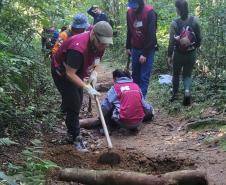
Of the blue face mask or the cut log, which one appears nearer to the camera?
the cut log

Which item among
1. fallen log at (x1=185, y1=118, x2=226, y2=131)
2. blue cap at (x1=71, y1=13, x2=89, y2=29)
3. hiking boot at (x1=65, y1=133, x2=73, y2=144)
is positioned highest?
blue cap at (x1=71, y1=13, x2=89, y2=29)

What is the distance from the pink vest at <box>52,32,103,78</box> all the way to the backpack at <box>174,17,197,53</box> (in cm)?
250

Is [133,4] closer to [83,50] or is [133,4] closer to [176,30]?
[176,30]

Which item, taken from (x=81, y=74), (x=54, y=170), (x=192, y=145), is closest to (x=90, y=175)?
(x=54, y=170)

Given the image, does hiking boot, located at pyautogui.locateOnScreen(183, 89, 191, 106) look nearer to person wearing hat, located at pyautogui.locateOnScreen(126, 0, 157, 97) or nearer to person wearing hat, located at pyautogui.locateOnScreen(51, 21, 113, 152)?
person wearing hat, located at pyautogui.locateOnScreen(126, 0, 157, 97)

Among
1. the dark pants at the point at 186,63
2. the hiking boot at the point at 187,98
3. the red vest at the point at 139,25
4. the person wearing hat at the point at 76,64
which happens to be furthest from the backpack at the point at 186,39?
the person wearing hat at the point at 76,64

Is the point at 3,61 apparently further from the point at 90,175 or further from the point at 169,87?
the point at 169,87

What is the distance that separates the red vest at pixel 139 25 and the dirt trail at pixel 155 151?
1.73 m

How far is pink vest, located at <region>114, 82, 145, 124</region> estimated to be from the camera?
6.82m

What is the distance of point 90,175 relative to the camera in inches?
180

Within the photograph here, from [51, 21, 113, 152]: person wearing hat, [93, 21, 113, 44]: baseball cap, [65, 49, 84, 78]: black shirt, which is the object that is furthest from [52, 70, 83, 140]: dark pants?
[93, 21, 113, 44]: baseball cap

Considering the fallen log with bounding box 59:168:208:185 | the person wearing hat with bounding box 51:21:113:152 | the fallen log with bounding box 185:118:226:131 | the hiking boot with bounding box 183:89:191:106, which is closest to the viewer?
the fallen log with bounding box 59:168:208:185

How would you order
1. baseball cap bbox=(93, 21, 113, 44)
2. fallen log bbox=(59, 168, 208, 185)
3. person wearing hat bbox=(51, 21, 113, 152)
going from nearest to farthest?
fallen log bbox=(59, 168, 208, 185) → baseball cap bbox=(93, 21, 113, 44) → person wearing hat bbox=(51, 21, 113, 152)

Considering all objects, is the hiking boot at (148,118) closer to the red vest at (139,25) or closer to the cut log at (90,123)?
the cut log at (90,123)
